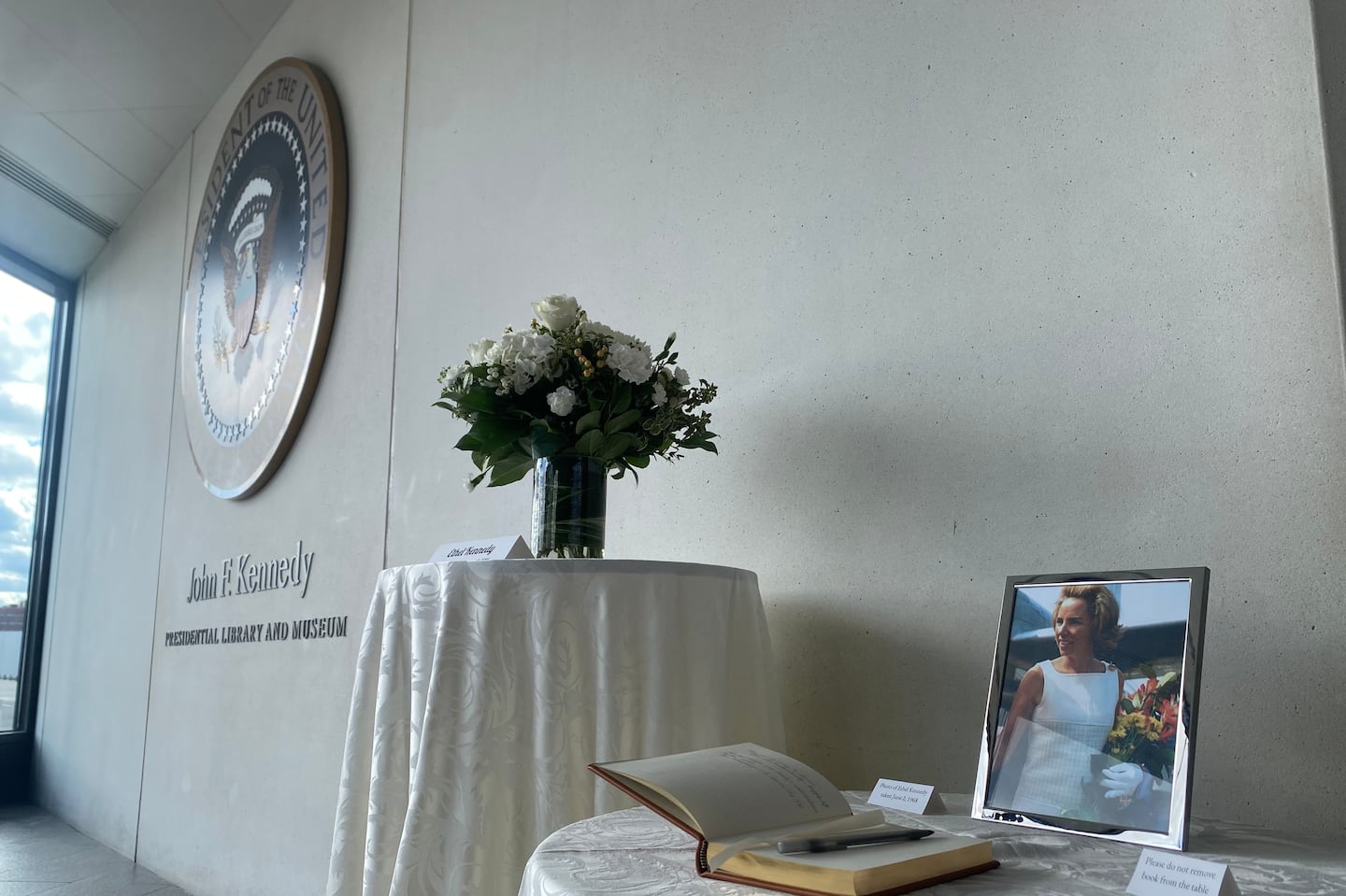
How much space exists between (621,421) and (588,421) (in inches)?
1.9

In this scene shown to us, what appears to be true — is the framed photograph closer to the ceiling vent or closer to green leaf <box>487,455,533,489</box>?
green leaf <box>487,455,533,489</box>

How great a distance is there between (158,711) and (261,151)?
2.11 meters

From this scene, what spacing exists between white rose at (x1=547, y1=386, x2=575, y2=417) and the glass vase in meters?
0.09

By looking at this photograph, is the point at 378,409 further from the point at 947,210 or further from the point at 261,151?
the point at 947,210

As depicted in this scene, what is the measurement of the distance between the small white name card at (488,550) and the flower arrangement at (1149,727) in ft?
2.86

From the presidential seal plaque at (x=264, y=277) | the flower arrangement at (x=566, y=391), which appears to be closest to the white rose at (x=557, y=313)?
the flower arrangement at (x=566, y=391)

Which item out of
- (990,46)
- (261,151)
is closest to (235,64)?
(261,151)

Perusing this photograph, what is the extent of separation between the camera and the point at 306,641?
2.76 m

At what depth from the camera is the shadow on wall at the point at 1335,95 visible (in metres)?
0.95

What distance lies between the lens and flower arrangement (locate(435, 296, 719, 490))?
1.43m

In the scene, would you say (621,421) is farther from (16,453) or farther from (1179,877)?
(16,453)

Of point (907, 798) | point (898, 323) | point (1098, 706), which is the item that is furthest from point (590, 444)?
point (1098, 706)

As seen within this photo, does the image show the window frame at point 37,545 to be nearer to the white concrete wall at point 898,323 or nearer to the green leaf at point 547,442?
the white concrete wall at point 898,323

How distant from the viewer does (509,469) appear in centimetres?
156
